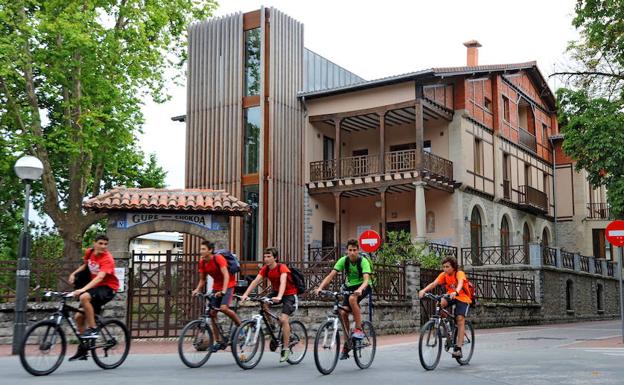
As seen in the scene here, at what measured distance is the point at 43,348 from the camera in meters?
8.67

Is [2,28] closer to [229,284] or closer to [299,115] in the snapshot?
[299,115]

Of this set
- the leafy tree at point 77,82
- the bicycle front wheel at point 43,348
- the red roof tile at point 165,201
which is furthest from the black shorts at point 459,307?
the leafy tree at point 77,82

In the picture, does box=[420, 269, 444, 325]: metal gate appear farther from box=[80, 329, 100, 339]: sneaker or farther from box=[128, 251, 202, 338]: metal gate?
box=[80, 329, 100, 339]: sneaker

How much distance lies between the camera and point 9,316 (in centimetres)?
1450

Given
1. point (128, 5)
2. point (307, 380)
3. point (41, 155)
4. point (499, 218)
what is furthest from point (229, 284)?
point (499, 218)

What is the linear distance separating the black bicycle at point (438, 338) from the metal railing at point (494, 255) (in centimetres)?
1777

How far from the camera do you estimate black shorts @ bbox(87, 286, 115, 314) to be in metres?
9.41

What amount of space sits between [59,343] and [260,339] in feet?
8.37

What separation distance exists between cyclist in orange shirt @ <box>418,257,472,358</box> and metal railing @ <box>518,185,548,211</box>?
24246mm

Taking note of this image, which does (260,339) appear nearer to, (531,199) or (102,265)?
(102,265)

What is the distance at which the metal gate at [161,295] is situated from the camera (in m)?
15.0

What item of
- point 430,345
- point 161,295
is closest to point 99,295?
point 430,345

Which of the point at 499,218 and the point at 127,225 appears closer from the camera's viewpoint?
the point at 127,225

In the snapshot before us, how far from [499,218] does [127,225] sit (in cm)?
2031
